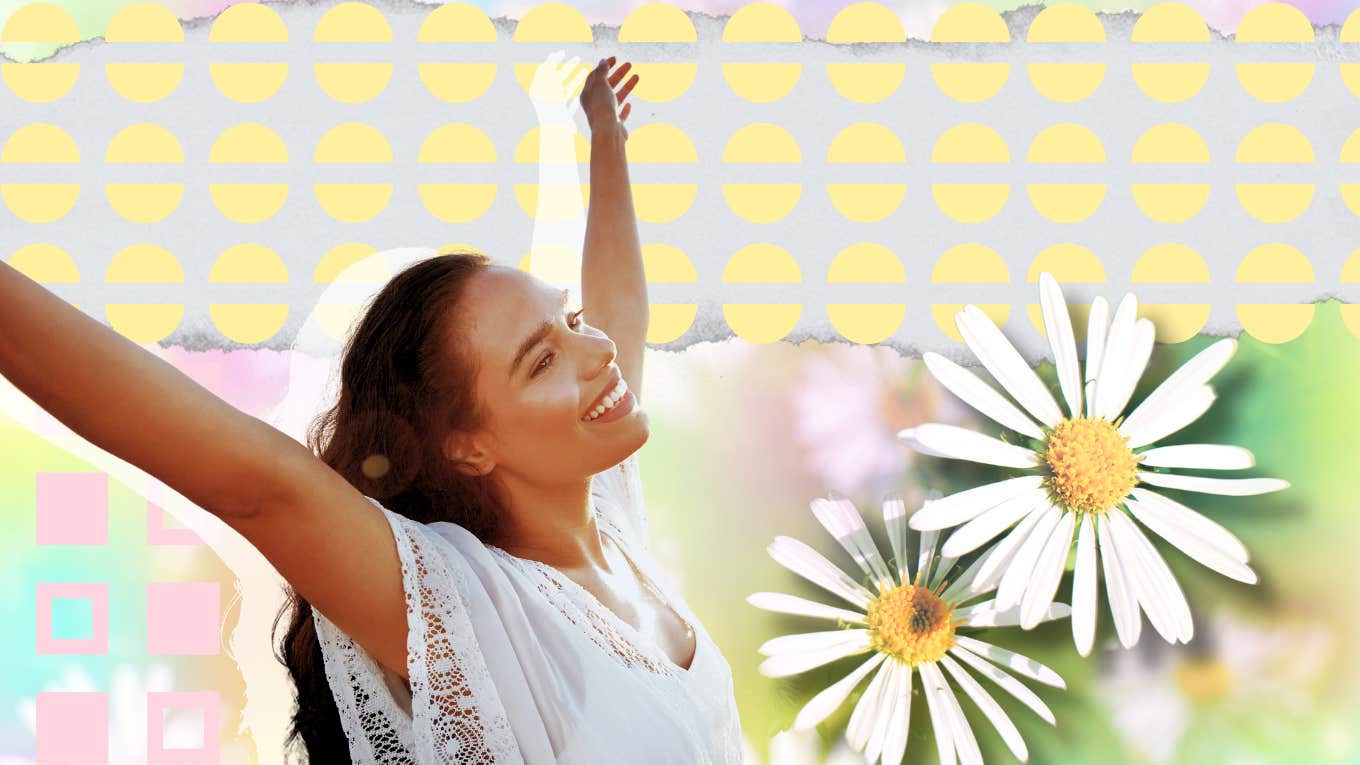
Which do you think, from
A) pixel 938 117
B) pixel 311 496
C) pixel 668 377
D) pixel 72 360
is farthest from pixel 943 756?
pixel 72 360

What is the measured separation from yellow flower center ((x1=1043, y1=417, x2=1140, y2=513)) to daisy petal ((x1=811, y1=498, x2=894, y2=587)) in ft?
0.49

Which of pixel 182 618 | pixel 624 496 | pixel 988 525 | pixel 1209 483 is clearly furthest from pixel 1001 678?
pixel 182 618

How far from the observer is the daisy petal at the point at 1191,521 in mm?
949

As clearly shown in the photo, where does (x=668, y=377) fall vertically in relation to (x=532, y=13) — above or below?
below

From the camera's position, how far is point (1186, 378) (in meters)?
0.95

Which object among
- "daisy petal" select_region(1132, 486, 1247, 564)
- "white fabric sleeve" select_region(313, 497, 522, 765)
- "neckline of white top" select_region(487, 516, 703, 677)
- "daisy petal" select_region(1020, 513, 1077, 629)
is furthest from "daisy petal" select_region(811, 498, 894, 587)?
"white fabric sleeve" select_region(313, 497, 522, 765)

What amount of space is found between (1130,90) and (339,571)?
2.54 ft

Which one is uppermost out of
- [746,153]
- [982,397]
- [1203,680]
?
[746,153]

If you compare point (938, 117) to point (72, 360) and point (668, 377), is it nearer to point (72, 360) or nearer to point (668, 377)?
point (668, 377)

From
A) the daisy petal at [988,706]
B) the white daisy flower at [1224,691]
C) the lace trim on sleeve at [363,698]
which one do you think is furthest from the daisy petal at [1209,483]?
the lace trim on sleeve at [363,698]

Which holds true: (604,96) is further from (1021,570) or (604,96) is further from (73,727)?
(73,727)

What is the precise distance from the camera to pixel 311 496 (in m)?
0.47

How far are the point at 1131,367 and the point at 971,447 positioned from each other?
0.48 ft

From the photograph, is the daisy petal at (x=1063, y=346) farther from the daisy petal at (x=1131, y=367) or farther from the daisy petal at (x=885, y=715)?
the daisy petal at (x=885, y=715)
